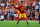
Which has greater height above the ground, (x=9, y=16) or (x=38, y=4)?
(x=38, y=4)

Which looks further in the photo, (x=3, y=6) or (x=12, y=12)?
(x=3, y=6)

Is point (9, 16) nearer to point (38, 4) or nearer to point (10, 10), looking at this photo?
point (10, 10)

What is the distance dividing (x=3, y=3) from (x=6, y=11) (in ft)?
4.58

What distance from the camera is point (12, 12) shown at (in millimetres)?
12453

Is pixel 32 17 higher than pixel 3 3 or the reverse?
the reverse

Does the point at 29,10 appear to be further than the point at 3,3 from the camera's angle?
No

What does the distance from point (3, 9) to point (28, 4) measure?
282 centimetres

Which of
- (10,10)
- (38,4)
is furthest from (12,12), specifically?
(38,4)

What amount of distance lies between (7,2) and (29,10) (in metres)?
2.79

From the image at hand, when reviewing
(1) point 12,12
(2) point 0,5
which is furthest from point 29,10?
(2) point 0,5

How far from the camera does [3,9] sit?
12938mm

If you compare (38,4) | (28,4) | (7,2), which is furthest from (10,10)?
(38,4)

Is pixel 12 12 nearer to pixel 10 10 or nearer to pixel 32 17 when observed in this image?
pixel 10 10

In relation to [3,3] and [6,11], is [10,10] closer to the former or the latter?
[6,11]
